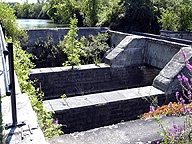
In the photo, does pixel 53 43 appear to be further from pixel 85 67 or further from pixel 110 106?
pixel 110 106

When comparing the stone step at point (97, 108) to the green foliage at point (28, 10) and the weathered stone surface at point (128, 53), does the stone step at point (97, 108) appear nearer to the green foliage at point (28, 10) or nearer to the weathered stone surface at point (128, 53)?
the weathered stone surface at point (128, 53)

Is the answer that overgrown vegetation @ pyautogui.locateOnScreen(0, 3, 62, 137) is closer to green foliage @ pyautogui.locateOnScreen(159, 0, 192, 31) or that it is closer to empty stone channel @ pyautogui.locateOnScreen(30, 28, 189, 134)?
empty stone channel @ pyautogui.locateOnScreen(30, 28, 189, 134)

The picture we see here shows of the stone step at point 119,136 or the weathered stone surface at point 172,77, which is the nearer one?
the stone step at point 119,136

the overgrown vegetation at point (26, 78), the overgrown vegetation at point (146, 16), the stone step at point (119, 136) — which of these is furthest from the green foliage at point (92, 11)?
the stone step at point (119, 136)

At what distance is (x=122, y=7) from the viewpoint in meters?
11.6

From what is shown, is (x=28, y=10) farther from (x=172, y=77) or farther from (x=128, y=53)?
(x=172, y=77)

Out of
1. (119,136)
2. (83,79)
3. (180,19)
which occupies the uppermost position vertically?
(180,19)

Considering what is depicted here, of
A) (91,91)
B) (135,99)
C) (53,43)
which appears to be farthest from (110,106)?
(53,43)

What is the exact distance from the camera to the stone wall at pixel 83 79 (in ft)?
22.6

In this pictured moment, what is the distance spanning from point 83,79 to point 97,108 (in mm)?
2994

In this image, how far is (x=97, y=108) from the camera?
436 centimetres

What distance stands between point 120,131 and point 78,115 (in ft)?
4.23

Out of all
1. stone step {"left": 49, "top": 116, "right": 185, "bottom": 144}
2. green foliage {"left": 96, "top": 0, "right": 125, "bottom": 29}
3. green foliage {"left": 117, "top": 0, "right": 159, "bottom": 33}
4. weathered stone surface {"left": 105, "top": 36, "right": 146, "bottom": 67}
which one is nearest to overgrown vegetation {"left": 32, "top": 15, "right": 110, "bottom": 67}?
weathered stone surface {"left": 105, "top": 36, "right": 146, "bottom": 67}

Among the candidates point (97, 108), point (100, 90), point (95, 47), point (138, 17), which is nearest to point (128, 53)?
point (100, 90)
